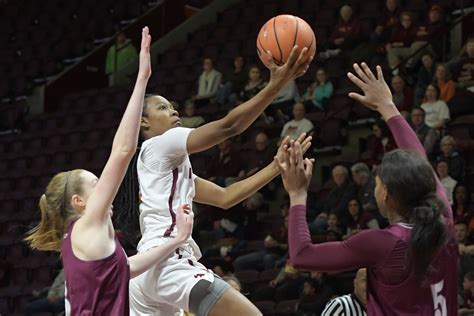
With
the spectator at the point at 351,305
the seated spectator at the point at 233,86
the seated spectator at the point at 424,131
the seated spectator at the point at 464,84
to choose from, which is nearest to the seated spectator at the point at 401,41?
A: the seated spectator at the point at 464,84

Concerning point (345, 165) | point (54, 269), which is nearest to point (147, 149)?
point (345, 165)

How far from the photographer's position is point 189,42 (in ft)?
51.5

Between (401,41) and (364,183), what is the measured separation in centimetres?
252

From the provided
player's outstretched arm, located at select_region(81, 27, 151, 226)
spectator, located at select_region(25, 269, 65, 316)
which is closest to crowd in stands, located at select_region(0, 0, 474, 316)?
spectator, located at select_region(25, 269, 65, 316)

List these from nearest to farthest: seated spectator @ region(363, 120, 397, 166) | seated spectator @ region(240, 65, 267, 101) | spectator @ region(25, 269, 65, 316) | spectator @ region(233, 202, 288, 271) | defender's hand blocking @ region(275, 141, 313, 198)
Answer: defender's hand blocking @ region(275, 141, 313, 198), spectator @ region(233, 202, 288, 271), seated spectator @ region(363, 120, 397, 166), spectator @ region(25, 269, 65, 316), seated spectator @ region(240, 65, 267, 101)

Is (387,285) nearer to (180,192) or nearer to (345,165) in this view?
(180,192)

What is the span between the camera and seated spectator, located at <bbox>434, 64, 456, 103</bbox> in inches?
395

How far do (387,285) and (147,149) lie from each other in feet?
6.45

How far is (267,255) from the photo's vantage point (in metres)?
9.59

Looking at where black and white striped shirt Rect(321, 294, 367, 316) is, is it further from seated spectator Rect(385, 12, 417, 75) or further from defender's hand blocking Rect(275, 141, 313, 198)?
seated spectator Rect(385, 12, 417, 75)

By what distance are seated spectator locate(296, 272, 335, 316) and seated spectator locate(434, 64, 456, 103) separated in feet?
8.42

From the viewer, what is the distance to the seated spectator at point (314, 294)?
27.3ft

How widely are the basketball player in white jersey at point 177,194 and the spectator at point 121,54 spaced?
11650mm

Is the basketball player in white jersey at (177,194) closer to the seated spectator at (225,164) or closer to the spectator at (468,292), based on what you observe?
the spectator at (468,292)
